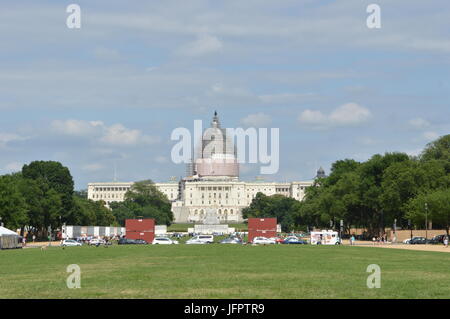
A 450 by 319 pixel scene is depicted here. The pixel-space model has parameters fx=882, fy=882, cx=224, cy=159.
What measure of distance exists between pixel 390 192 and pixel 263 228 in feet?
53.9

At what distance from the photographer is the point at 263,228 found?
4193 inches

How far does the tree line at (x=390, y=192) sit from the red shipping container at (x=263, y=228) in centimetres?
1509

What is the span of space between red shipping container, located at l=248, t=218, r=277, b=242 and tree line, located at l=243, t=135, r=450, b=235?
1509 cm

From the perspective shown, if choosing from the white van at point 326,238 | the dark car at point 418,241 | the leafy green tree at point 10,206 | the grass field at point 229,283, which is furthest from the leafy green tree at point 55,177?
the grass field at point 229,283

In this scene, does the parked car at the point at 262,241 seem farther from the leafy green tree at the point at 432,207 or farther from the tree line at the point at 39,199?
the tree line at the point at 39,199

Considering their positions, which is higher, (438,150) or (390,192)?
(438,150)

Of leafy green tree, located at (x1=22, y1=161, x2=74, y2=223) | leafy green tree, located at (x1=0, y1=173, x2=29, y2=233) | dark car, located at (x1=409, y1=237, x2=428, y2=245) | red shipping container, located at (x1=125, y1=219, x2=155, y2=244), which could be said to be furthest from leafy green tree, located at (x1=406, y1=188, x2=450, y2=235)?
leafy green tree, located at (x1=22, y1=161, x2=74, y2=223)

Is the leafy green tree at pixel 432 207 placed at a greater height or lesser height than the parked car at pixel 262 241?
greater

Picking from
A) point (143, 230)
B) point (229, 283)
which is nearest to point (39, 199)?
point (143, 230)

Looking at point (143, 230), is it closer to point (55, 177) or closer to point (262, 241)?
point (262, 241)

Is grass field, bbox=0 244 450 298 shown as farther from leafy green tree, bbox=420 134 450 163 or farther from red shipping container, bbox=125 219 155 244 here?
leafy green tree, bbox=420 134 450 163

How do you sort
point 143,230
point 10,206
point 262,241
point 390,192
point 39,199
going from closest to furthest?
point 262,241, point 10,206, point 143,230, point 390,192, point 39,199

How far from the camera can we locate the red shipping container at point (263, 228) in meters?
106
